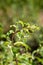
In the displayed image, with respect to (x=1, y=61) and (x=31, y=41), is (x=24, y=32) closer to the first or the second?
(x=1, y=61)

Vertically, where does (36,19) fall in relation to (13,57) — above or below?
above

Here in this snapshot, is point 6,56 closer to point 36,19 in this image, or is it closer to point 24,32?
point 24,32

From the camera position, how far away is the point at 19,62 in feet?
7.05

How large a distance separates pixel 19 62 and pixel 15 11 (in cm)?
121

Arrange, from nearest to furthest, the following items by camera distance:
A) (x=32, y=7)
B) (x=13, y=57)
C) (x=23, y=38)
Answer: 1. (x=13, y=57)
2. (x=23, y=38)
3. (x=32, y=7)

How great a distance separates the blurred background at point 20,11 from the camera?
2.88 meters

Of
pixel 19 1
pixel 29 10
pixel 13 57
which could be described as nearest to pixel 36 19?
pixel 29 10

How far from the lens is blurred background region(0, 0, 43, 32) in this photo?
9.45 ft

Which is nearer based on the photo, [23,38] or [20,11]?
[23,38]

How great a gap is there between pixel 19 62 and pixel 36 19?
3.84ft

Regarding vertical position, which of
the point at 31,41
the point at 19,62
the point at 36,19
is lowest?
the point at 19,62

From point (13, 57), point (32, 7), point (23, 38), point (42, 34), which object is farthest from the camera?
point (42, 34)

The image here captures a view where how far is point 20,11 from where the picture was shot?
10.3 ft

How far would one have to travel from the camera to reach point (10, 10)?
10.4ft
